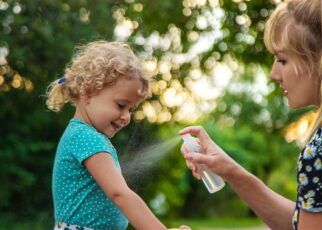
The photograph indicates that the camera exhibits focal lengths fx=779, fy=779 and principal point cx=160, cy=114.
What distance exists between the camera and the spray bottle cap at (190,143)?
283 centimetres

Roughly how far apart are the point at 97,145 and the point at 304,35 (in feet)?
2.78

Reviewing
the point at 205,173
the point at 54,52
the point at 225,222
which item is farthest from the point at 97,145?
the point at 225,222

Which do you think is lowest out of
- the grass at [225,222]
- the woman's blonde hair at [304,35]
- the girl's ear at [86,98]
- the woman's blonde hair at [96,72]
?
the grass at [225,222]

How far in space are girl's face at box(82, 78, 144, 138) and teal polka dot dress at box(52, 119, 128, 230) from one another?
0.05m

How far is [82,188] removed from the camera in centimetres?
289

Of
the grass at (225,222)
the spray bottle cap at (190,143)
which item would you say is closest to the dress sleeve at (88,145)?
the spray bottle cap at (190,143)

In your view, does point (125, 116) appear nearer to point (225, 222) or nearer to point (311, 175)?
point (311, 175)

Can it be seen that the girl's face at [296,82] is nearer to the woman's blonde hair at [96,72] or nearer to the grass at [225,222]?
the woman's blonde hair at [96,72]

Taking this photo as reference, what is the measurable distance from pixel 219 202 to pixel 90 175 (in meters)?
28.9

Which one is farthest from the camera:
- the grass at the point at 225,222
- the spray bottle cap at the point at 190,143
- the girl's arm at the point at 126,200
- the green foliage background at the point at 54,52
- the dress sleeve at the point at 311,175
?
the grass at the point at 225,222

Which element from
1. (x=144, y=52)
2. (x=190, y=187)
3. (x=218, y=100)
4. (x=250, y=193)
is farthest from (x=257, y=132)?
(x=250, y=193)

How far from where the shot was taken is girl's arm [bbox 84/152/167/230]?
2713 millimetres

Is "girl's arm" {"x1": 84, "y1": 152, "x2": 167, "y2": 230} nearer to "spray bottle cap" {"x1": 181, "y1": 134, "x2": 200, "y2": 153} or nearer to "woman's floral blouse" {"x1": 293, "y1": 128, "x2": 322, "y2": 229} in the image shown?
"spray bottle cap" {"x1": 181, "y1": 134, "x2": 200, "y2": 153}

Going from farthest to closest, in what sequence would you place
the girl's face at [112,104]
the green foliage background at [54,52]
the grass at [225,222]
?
the grass at [225,222] → the green foliage background at [54,52] → the girl's face at [112,104]
